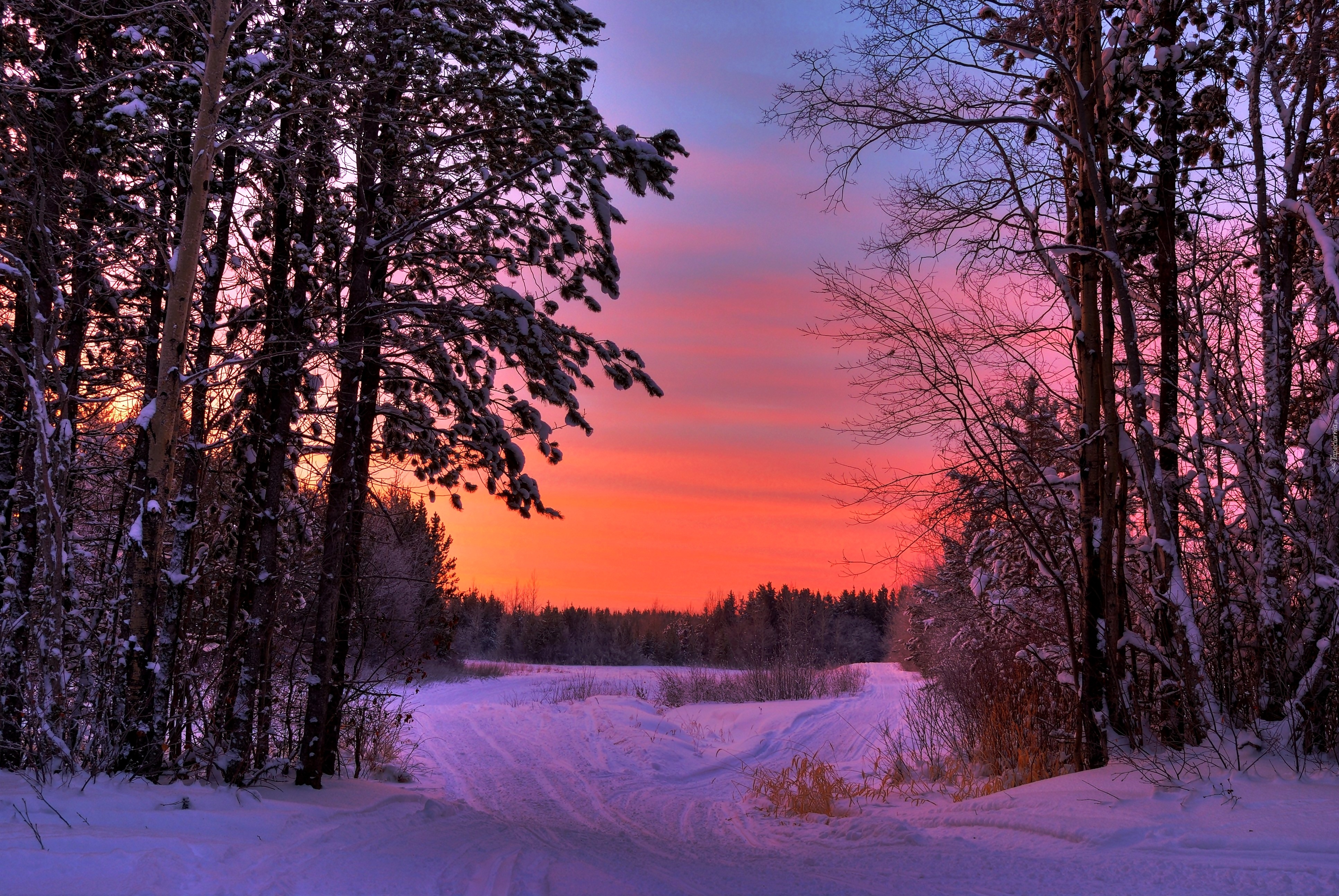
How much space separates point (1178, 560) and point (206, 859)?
807 centimetres

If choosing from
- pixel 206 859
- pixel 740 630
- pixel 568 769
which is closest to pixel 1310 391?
pixel 206 859

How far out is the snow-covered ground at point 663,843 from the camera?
15.1 ft

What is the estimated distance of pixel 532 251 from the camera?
9.78 meters

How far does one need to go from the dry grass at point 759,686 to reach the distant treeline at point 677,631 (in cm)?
3281

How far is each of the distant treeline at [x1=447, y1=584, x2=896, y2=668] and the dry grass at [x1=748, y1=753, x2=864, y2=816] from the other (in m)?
46.4

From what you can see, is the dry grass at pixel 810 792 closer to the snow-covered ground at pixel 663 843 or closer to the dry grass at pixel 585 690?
the snow-covered ground at pixel 663 843

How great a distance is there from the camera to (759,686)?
22.0 metres

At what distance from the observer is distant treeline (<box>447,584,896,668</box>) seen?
250 feet


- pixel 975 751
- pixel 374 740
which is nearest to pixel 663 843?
pixel 975 751

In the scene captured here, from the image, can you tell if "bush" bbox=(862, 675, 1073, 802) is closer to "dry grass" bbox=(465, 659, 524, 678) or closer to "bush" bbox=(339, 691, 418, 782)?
"bush" bbox=(339, 691, 418, 782)

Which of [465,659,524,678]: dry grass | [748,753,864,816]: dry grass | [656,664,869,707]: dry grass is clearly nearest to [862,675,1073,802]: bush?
[748,753,864,816]: dry grass

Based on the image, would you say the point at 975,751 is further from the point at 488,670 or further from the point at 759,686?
the point at 488,670

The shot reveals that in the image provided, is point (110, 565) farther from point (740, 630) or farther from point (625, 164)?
point (740, 630)

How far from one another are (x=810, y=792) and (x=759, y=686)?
1282cm
